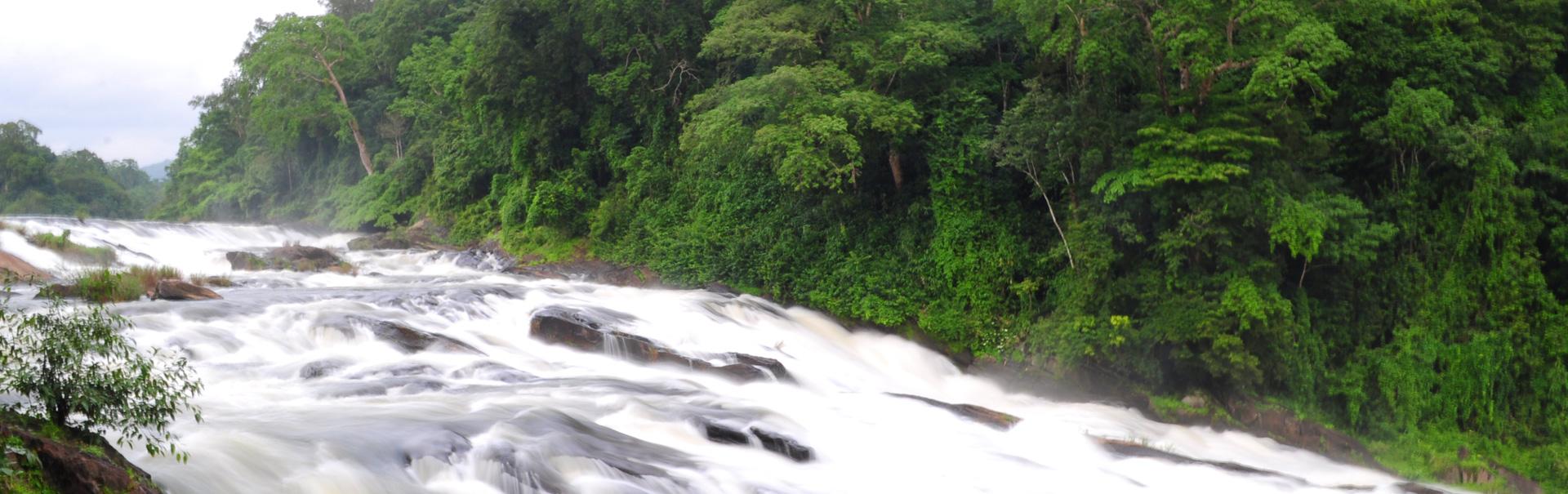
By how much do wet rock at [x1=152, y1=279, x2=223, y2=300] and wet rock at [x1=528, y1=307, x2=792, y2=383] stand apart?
5671 mm

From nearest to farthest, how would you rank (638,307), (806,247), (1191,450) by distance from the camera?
1. (1191,450)
2. (638,307)
3. (806,247)

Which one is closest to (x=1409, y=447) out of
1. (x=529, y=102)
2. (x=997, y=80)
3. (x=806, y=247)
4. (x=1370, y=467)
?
(x=1370, y=467)

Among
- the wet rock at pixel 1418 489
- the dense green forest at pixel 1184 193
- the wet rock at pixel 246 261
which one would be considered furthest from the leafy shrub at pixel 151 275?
the wet rock at pixel 1418 489

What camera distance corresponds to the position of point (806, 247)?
65.6 feet

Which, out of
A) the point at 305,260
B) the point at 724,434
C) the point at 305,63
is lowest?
the point at 724,434

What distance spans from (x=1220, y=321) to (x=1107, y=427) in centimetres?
221

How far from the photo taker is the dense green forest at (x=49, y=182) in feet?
173

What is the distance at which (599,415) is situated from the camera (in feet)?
38.5

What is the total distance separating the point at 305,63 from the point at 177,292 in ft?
80.5

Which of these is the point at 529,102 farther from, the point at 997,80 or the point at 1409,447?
the point at 1409,447

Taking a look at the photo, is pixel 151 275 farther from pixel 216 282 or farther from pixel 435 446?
pixel 435 446

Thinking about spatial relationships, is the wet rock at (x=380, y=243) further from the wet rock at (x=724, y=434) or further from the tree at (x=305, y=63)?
the wet rock at (x=724, y=434)

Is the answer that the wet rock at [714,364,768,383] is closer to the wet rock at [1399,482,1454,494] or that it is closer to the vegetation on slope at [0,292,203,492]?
the vegetation on slope at [0,292,203,492]

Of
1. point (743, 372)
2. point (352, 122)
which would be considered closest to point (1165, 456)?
point (743, 372)
